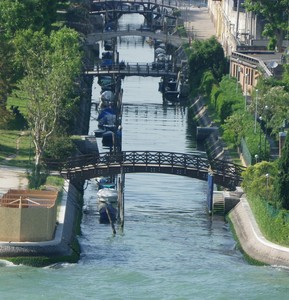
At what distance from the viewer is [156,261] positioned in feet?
300

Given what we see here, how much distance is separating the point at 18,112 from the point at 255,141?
20.5 m

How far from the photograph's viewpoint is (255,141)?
374ft

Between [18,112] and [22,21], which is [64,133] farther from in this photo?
[22,21]

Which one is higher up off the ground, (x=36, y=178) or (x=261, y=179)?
(x=261, y=179)

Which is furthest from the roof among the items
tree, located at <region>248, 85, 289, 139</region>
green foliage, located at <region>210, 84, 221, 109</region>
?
green foliage, located at <region>210, 84, 221, 109</region>

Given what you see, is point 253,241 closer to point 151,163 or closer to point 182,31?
point 151,163

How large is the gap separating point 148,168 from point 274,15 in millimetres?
54112

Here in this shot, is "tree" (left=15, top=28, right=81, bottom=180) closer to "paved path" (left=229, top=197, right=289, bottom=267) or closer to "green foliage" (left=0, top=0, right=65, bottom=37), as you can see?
"green foliage" (left=0, top=0, right=65, bottom=37)

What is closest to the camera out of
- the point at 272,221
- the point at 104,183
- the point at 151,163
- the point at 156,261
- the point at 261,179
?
the point at 156,261

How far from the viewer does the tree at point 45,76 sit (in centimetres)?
10731

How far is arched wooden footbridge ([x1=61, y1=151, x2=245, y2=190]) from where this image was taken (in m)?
106

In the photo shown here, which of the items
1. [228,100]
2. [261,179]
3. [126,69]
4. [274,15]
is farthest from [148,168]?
[126,69]

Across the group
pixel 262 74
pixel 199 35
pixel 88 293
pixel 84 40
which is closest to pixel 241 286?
pixel 88 293

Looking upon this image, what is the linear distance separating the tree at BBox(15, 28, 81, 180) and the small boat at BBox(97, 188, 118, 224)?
180 inches
